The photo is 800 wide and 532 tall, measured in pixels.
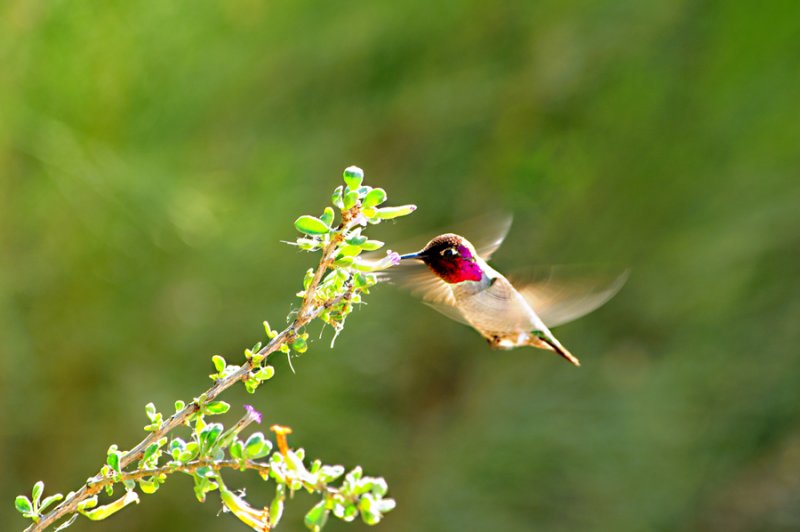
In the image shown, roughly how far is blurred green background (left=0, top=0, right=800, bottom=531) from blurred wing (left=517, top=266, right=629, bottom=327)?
2.87ft

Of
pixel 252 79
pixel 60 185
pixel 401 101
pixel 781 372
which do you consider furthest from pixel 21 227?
pixel 781 372

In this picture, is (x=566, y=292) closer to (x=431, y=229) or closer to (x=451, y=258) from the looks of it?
(x=451, y=258)

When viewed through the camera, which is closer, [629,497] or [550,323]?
[550,323]

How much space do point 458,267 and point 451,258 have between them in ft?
0.08

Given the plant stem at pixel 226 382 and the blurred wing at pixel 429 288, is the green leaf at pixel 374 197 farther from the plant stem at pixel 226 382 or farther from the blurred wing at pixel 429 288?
the blurred wing at pixel 429 288

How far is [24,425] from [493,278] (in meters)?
1.34

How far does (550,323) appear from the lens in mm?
1149

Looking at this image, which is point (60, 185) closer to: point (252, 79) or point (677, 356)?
point (252, 79)

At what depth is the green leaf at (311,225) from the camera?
57 centimetres

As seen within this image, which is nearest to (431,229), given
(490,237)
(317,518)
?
(490,237)

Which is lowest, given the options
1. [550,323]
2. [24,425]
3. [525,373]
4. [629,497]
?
[550,323]

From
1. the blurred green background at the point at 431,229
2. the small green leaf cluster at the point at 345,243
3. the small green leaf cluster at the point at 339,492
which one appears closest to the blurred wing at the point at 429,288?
the small green leaf cluster at the point at 345,243

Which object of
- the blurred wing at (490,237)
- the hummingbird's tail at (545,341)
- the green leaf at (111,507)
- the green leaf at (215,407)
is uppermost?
the blurred wing at (490,237)

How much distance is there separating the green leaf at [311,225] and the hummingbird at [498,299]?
1.47 ft
